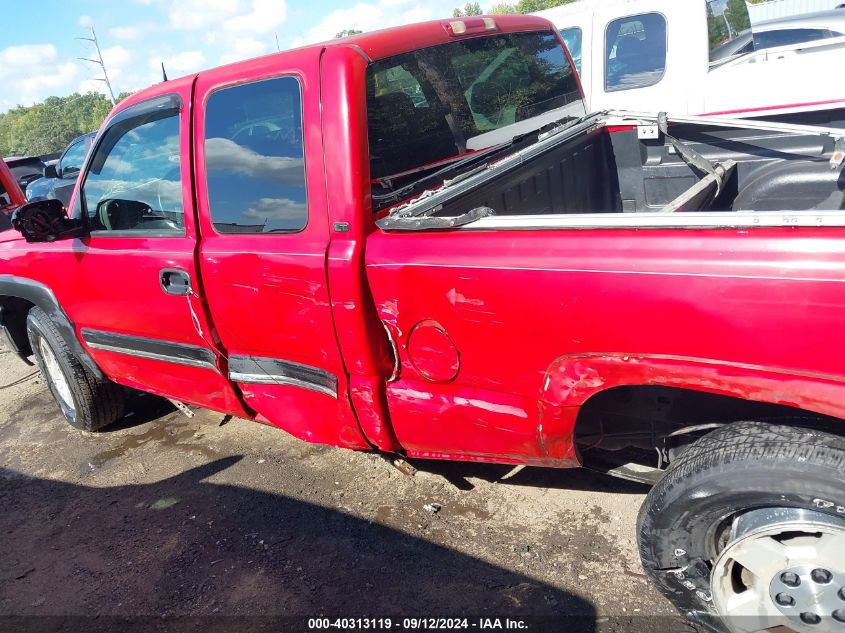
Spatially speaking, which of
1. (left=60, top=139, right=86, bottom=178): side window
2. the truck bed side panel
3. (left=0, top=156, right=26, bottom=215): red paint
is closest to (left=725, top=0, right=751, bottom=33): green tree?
the truck bed side panel

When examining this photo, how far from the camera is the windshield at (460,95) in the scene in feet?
8.29

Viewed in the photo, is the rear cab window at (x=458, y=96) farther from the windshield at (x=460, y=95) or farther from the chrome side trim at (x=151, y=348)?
the chrome side trim at (x=151, y=348)

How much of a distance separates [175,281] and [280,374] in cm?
66

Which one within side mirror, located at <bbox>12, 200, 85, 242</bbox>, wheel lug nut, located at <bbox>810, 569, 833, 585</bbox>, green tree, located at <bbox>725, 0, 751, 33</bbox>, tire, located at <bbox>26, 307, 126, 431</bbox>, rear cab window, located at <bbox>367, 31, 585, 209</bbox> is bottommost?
wheel lug nut, located at <bbox>810, 569, 833, 585</bbox>

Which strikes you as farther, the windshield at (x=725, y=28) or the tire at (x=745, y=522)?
the windshield at (x=725, y=28)

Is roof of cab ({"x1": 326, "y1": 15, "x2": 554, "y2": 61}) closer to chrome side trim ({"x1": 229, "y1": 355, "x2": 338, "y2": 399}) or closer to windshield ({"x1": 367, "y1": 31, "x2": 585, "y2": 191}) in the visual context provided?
windshield ({"x1": 367, "y1": 31, "x2": 585, "y2": 191})

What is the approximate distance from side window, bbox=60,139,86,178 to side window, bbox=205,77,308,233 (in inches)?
402

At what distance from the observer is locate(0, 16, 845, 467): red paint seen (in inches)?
66.2

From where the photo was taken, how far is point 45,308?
12.5ft

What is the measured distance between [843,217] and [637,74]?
5.12 metres

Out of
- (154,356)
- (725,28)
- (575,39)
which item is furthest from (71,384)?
(725,28)

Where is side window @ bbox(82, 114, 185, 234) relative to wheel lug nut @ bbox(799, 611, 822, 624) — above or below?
above

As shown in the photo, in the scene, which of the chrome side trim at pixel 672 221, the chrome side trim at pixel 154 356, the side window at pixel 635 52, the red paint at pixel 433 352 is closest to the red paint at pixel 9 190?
the chrome side trim at pixel 154 356

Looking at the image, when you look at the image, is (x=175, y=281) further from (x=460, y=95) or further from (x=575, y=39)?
(x=575, y=39)
